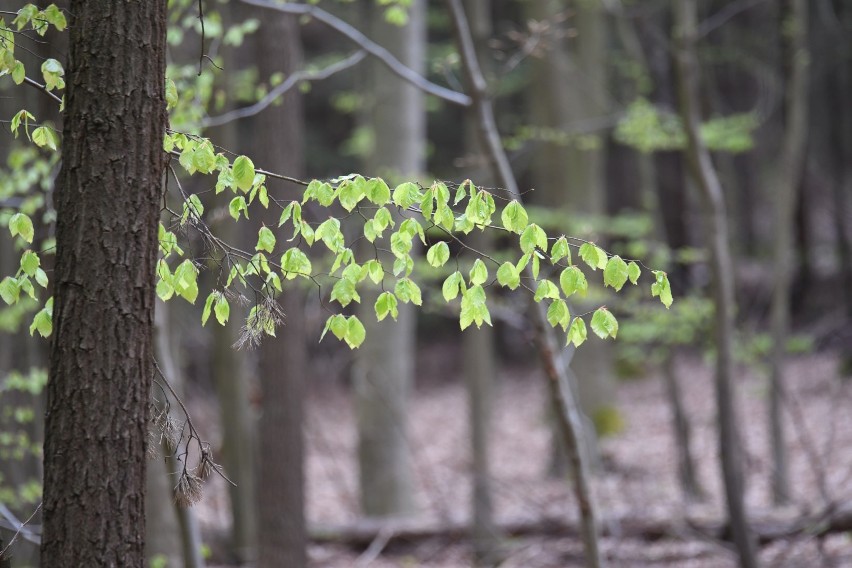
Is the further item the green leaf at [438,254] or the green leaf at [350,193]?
the green leaf at [438,254]

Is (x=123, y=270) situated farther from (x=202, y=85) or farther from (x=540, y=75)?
(x=540, y=75)

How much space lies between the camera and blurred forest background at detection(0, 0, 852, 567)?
6211 mm

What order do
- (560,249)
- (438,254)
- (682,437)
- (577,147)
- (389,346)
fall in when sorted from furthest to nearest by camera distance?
(577,147) < (389,346) < (682,437) < (438,254) < (560,249)

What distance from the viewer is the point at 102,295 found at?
2.60m

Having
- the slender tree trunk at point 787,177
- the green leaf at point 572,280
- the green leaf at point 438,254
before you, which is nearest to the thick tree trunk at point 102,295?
the green leaf at point 438,254

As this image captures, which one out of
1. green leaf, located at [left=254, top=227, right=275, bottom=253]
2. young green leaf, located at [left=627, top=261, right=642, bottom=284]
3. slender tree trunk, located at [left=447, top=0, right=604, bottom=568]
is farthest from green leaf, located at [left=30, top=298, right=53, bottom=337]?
slender tree trunk, located at [left=447, top=0, right=604, bottom=568]

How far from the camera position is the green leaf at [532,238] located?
2.60 meters

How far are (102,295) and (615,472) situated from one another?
36.9ft

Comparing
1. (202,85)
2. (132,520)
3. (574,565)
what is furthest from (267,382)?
(132,520)

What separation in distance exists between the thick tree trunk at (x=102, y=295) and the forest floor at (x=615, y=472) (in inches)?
217

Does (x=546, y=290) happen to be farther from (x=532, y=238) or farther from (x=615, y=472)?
(x=615, y=472)

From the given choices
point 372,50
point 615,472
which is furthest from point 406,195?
point 615,472

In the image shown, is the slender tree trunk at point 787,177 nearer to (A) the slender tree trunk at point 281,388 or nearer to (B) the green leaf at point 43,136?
(A) the slender tree trunk at point 281,388

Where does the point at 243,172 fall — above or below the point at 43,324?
above
